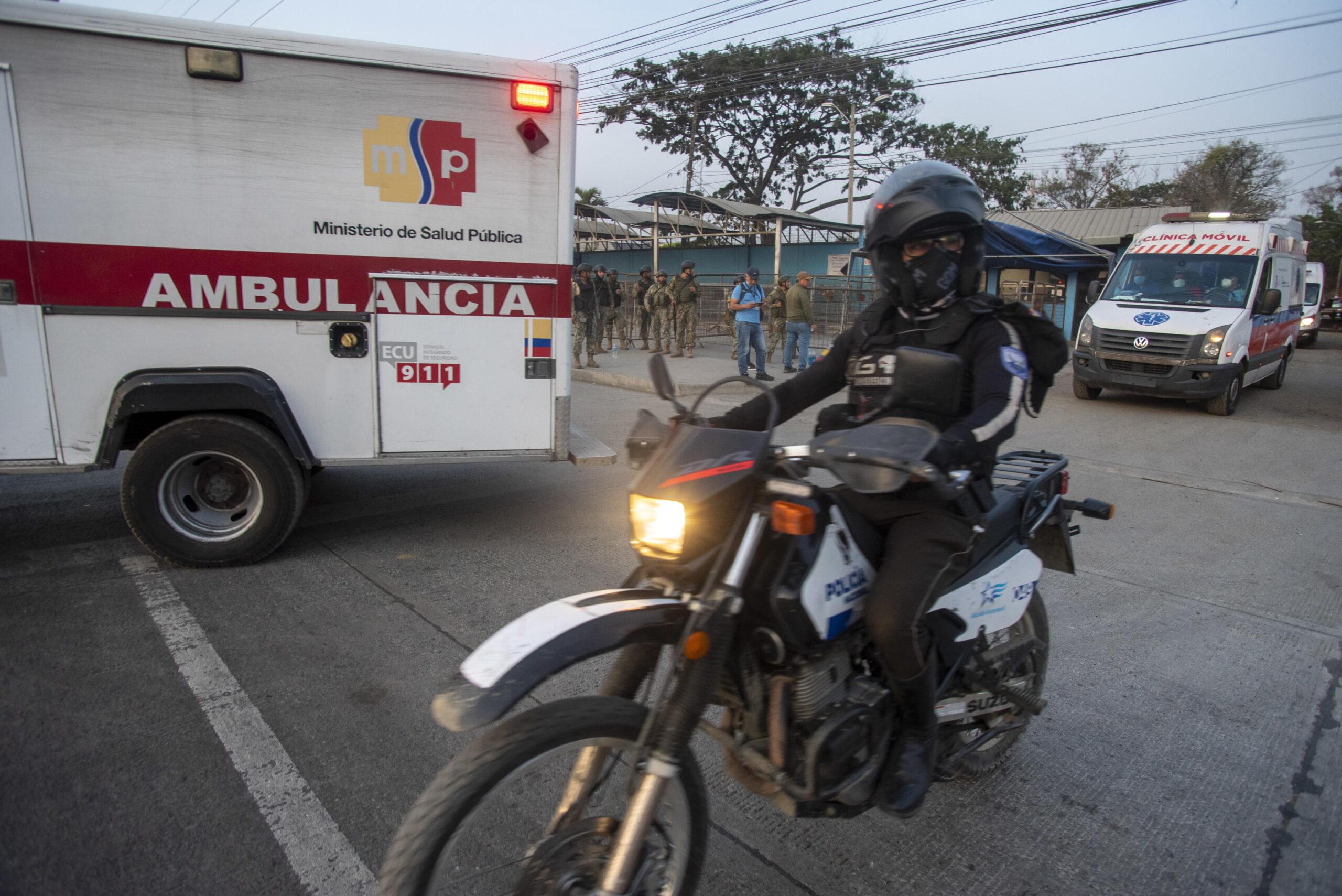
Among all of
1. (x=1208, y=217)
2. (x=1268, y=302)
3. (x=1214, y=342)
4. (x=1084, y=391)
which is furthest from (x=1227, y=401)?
(x=1208, y=217)

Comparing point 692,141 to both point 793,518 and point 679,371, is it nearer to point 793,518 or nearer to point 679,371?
point 679,371

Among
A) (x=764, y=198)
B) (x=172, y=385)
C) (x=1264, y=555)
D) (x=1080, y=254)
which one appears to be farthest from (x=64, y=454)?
(x=764, y=198)

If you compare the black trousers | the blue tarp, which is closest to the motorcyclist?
the black trousers

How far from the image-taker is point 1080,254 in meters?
20.6

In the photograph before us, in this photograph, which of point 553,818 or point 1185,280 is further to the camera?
point 1185,280

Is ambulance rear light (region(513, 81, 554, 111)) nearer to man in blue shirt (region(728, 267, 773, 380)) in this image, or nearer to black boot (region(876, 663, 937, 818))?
black boot (region(876, 663, 937, 818))

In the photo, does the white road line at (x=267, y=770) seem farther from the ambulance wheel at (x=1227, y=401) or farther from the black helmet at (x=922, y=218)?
the ambulance wheel at (x=1227, y=401)

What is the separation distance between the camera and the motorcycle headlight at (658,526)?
6.41 ft

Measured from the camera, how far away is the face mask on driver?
2.57 meters

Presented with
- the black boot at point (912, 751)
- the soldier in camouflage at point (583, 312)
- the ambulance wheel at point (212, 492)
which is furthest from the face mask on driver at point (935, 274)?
the soldier in camouflage at point (583, 312)

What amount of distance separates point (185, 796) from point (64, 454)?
2.80 meters

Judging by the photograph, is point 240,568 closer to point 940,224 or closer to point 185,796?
point 185,796

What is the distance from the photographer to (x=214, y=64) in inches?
178

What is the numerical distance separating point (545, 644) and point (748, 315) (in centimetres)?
1291
